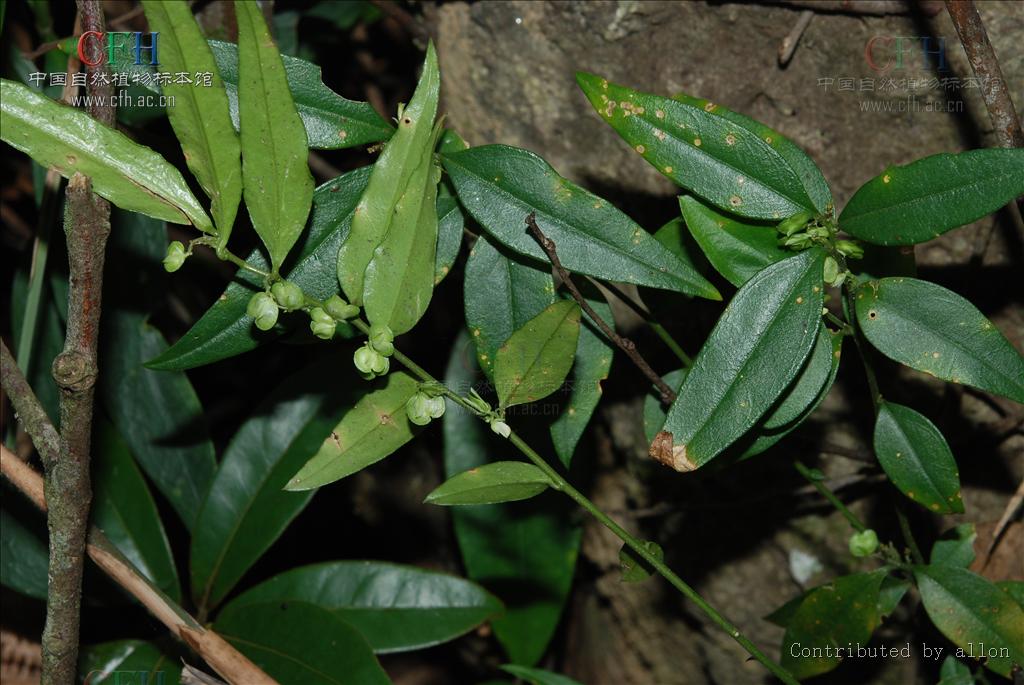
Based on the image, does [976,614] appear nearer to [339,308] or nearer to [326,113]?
[339,308]

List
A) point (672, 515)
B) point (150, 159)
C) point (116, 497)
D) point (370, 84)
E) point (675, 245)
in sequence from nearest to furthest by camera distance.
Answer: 1. point (150, 159)
2. point (675, 245)
3. point (116, 497)
4. point (672, 515)
5. point (370, 84)

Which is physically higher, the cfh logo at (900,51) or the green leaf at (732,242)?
the cfh logo at (900,51)

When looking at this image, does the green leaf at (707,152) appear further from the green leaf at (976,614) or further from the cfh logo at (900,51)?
the green leaf at (976,614)

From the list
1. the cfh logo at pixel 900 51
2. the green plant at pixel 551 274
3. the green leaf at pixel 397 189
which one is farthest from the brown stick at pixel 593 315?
the cfh logo at pixel 900 51

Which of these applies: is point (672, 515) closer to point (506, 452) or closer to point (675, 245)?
point (506, 452)

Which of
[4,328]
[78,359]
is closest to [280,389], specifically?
[78,359]

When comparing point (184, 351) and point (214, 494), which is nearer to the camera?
point (184, 351)

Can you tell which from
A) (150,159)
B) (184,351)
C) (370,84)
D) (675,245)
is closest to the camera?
(150,159)
